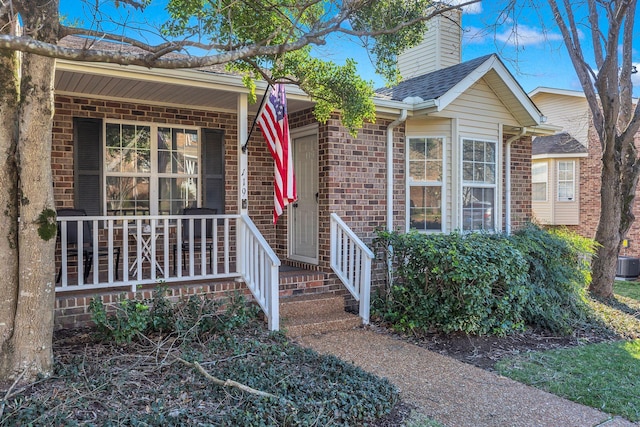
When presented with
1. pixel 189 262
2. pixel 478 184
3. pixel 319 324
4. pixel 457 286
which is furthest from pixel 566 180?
pixel 189 262

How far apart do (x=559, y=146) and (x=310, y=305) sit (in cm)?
1349

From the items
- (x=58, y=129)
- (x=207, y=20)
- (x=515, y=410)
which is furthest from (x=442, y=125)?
(x=58, y=129)

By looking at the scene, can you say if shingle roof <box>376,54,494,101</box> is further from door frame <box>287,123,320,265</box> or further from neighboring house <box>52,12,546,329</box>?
door frame <box>287,123,320,265</box>

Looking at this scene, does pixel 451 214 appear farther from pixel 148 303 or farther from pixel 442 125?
pixel 148 303

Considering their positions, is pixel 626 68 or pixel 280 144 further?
pixel 626 68

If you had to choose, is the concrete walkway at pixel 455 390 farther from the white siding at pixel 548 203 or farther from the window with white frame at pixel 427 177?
the white siding at pixel 548 203

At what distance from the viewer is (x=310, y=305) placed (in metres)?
6.18

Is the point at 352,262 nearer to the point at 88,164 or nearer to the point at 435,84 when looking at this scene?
the point at 435,84

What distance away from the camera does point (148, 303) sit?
5.06 m

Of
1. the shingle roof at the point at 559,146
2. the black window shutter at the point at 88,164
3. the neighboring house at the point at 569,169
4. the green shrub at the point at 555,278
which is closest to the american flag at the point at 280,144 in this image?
the black window shutter at the point at 88,164

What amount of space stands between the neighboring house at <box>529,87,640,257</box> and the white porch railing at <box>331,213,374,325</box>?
11798 millimetres

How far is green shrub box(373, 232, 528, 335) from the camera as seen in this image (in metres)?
5.60

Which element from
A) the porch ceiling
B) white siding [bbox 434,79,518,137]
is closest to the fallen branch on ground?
the porch ceiling

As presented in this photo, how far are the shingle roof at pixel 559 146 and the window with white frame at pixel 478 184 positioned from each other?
8805 mm
